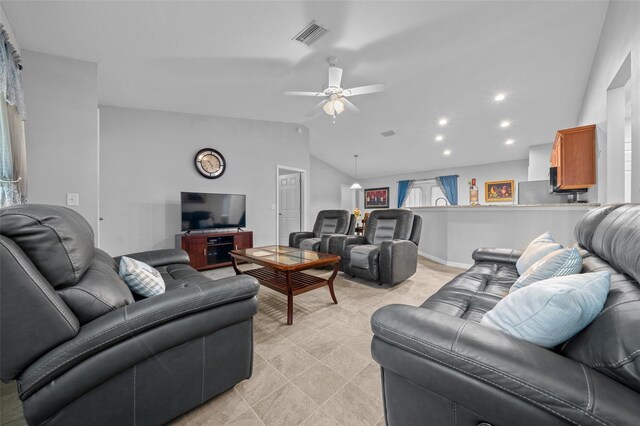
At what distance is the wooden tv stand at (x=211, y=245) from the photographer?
3.87m

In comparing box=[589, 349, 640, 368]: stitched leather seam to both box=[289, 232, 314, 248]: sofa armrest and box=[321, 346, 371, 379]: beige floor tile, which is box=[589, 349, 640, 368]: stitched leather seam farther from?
box=[289, 232, 314, 248]: sofa armrest

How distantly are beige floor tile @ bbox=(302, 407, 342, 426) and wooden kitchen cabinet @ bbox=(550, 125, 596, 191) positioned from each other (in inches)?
141

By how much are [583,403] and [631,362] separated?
0.15m

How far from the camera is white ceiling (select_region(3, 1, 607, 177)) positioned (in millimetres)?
2162

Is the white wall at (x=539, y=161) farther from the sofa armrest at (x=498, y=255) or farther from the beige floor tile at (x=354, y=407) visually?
the beige floor tile at (x=354, y=407)

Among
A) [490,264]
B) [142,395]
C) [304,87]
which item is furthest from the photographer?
[304,87]

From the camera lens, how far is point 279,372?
4.96ft

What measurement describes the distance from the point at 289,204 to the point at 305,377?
4.89 meters

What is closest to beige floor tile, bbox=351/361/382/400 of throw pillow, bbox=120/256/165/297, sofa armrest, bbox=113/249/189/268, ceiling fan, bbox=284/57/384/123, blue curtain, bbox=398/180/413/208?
throw pillow, bbox=120/256/165/297

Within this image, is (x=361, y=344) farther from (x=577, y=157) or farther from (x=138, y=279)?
(x=577, y=157)

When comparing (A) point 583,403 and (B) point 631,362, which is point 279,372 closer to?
(A) point 583,403

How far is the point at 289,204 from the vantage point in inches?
243

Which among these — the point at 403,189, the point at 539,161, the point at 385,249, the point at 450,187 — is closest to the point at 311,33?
the point at 385,249

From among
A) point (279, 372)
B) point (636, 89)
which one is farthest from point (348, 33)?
point (279, 372)
